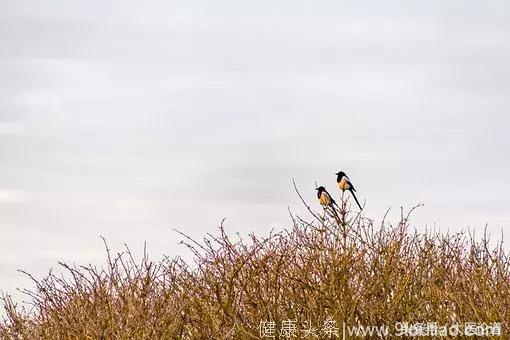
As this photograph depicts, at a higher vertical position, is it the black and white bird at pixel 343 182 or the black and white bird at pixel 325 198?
the black and white bird at pixel 343 182

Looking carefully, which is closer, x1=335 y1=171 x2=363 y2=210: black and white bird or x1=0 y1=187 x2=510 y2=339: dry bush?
x1=0 y1=187 x2=510 y2=339: dry bush

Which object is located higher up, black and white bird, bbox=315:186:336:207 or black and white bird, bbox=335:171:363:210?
black and white bird, bbox=335:171:363:210

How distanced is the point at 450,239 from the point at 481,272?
2053mm

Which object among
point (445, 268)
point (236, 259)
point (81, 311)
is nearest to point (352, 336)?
point (236, 259)

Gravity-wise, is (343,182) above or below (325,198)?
above

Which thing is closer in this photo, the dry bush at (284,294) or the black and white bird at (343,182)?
the dry bush at (284,294)

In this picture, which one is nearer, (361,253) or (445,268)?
(361,253)

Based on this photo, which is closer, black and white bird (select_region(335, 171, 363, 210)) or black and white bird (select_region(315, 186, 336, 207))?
black and white bird (select_region(315, 186, 336, 207))

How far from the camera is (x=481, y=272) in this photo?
41.8 feet

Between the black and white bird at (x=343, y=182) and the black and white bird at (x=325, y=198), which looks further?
the black and white bird at (x=343, y=182)

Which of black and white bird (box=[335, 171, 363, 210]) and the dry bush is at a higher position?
black and white bird (box=[335, 171, 363, 210])

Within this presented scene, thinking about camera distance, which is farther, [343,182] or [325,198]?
[343,182]

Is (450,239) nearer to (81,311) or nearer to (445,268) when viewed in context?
(445,268)

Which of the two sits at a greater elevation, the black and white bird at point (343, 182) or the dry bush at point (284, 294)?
the black and white bird at point (343, 182)
